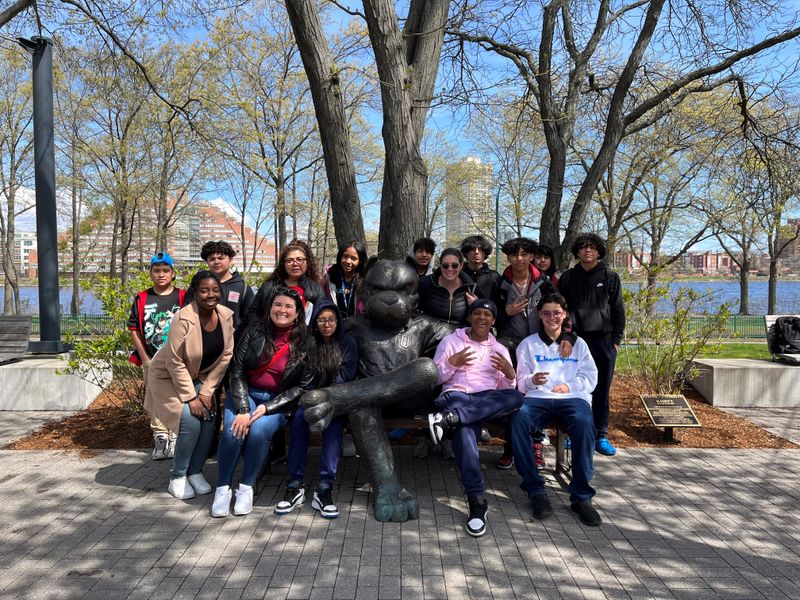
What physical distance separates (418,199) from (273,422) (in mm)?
2677

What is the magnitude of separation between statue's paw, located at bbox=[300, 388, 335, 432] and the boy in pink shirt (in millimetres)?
671

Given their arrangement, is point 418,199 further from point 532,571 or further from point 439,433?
point 532,571

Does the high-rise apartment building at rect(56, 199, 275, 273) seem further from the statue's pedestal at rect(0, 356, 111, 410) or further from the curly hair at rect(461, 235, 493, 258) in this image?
the curly hair at rect(461, 235, 493, 258)

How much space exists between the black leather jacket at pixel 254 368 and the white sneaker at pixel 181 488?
0.74 meters

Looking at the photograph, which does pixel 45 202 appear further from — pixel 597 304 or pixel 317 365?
pixel 597 304

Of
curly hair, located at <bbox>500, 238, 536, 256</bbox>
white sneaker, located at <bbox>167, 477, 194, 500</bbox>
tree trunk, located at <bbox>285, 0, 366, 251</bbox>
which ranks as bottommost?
white sneaker, located at <bbox>167, 477, 194, 500</bbox>

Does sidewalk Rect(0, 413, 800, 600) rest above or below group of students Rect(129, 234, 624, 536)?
below

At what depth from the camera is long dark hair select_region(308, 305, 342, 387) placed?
388 centimetres

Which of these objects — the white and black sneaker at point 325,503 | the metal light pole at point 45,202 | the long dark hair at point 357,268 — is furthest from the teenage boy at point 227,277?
the metal light pole at point 45,202

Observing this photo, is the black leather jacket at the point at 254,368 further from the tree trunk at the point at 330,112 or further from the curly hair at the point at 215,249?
the tree trunk at the point at 330,112

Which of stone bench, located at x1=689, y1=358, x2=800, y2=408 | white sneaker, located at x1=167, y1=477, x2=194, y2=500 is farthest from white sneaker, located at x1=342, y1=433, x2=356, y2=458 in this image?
stone bench, located at x1=689, y1=358, x2=800, y2=408

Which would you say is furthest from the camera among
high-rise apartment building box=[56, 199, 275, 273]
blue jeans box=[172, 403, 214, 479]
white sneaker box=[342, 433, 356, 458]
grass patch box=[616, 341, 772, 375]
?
high-rise apartment building box=[56, 199, 275, 273]

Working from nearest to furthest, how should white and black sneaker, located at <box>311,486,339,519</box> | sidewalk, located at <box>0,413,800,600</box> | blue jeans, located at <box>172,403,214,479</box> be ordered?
sidewalk, located at <box>0,413,800,600</box> < white and black sneaker, located at <box>311,486,339,519</box> < blue jeans, located at <box>172,403,214,479</box>

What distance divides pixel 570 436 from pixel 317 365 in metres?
1.79
